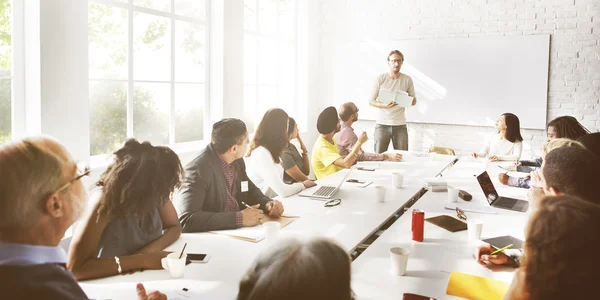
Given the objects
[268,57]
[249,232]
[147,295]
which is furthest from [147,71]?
[147,295]

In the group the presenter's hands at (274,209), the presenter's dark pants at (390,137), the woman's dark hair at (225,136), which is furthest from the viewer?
the presenter's dark pants at (390,137)

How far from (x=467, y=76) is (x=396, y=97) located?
1.14 metres

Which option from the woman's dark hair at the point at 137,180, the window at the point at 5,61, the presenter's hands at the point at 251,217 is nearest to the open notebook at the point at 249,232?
the presenter's hands at the point at 251,217

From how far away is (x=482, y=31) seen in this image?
6.20m

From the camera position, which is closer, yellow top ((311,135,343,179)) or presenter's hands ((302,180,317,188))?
presenter's hands ((302,180,317,188))

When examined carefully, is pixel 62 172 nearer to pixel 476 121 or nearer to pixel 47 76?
pixel 47 76

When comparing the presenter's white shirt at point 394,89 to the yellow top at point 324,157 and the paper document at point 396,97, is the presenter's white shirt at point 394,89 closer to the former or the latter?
the paper document at point 396,97

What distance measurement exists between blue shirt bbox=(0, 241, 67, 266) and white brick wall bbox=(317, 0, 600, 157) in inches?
237

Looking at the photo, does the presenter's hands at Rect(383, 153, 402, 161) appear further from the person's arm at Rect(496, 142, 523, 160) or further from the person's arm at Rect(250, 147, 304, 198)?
the person's arm at Rect(250, 147, 304, 198)

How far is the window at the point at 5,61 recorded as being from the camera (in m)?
2.98

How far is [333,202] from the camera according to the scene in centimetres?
283

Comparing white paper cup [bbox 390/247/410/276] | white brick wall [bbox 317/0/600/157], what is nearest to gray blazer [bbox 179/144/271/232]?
white paper cup [bbox 390/247/410/276]

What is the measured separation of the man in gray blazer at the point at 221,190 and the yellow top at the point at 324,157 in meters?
1.20

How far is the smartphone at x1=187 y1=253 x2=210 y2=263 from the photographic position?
6.03ft
